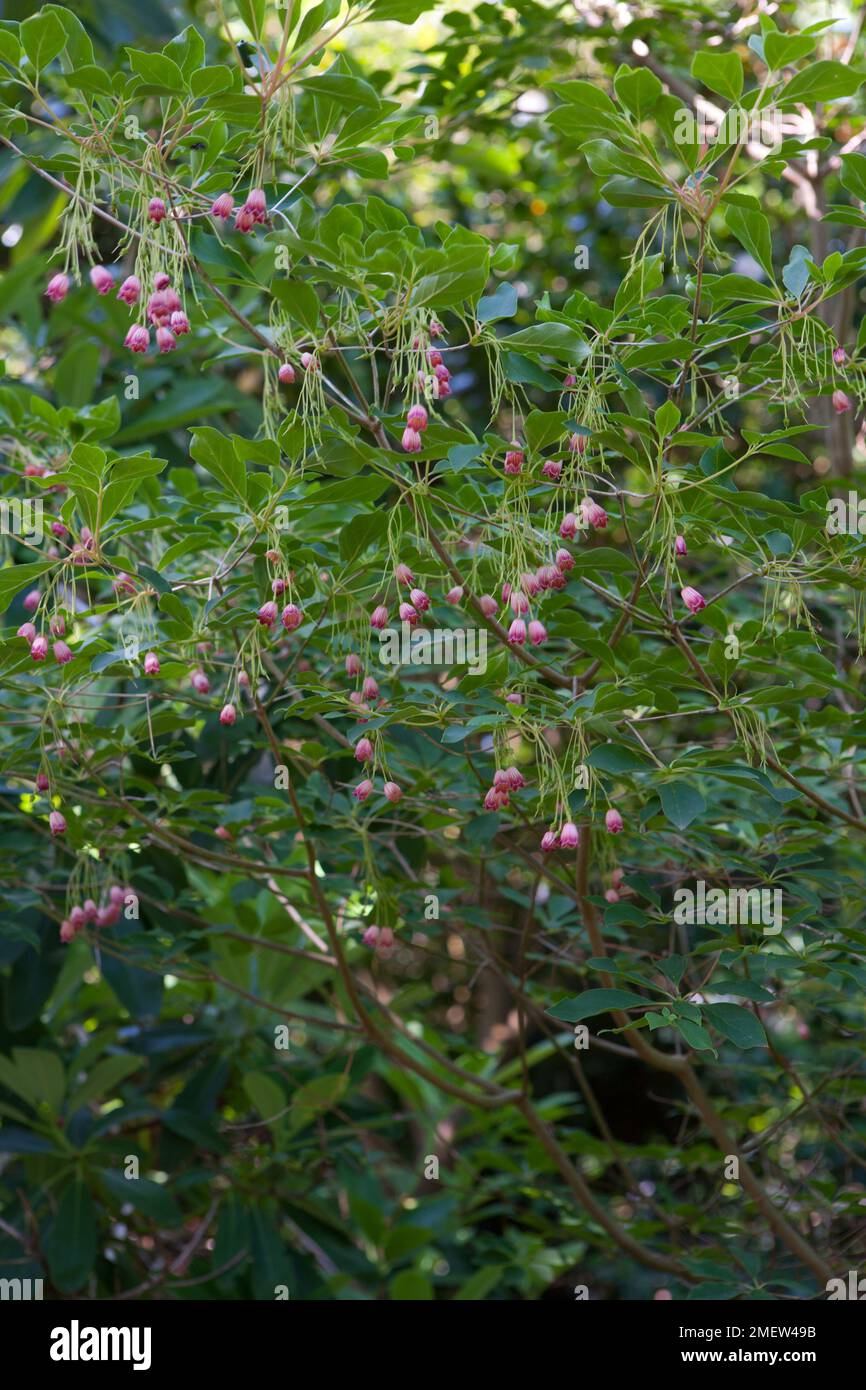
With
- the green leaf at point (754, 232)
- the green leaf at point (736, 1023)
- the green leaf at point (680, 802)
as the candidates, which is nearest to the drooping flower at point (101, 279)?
the green leaf at point (754, 232)

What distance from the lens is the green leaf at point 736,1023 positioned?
1.46m

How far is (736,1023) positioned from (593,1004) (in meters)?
0.16

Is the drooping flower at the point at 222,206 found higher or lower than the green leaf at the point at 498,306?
higher

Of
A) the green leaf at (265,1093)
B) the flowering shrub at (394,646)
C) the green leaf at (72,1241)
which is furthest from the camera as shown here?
the green leaf at (265,1093)

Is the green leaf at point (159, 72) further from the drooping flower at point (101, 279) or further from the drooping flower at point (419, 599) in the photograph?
the drooping flower at point (419, 599)

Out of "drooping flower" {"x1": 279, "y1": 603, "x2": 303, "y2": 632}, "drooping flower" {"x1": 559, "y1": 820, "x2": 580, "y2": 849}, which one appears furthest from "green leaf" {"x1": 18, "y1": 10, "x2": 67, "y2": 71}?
"drooping flower" {"x1": 559, "y1": 820, "x2": 580, "y2": 849}

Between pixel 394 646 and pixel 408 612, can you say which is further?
pixel 394 646

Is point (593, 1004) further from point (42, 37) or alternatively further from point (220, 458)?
point (42, 37)

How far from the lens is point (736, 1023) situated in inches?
59.3

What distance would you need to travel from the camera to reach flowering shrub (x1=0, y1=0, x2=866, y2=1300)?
1416 mm

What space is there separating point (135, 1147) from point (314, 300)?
2.02 metres

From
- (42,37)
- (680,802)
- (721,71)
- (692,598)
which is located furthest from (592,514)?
(42,37)
